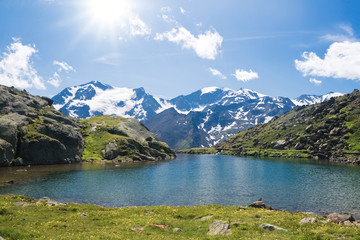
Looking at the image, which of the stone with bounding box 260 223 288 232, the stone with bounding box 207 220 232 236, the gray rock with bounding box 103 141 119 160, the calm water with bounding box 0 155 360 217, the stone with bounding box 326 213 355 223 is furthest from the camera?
the gray rock with bounding box 103 141 119 160

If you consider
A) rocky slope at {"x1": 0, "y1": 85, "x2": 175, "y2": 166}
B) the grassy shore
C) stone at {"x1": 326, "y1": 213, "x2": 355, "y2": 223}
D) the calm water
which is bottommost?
the calm water

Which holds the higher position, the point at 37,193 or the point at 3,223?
the point at 3,223

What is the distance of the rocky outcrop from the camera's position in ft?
408

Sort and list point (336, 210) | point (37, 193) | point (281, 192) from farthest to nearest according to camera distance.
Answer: point (281, 192) < point (37, 193) < point (336, 210)

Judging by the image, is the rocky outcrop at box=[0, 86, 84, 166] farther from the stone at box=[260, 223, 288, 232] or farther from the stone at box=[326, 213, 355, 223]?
the stone at box=[326, 213, 355, 223]

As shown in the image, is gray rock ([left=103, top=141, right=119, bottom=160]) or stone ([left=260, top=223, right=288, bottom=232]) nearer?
stone ([left=260, top=223, right=288, bottom=232])

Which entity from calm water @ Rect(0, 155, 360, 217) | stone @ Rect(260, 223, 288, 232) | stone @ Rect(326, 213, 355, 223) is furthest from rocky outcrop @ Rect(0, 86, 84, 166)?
stone @ Rect(326, 213, 355, 223)

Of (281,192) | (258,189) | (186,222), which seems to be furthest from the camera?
(258,189)

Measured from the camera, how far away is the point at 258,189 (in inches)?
3209

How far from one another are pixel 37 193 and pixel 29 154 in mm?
78349

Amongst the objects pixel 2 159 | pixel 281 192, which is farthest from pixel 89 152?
pixel 281 192

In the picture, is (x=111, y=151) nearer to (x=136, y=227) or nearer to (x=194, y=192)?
(x=194, y=192)

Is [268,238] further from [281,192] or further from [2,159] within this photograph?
[2,159]

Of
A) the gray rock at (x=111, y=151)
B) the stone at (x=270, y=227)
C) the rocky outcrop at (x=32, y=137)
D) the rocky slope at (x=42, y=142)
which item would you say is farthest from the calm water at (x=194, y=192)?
the gray rock at (x=111, y=151)
